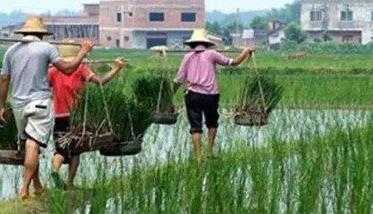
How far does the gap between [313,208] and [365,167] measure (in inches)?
33.3

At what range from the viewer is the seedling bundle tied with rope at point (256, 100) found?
34.4 ft

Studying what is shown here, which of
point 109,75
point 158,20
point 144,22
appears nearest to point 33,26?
point 109,75

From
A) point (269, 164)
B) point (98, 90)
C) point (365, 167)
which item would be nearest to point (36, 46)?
point (98, 90)

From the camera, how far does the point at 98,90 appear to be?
7.82m

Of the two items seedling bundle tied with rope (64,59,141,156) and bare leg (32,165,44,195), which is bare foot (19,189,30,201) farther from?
seedling bundle tied with rope (64,59,141,156)

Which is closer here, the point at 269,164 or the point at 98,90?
the point at 269,164

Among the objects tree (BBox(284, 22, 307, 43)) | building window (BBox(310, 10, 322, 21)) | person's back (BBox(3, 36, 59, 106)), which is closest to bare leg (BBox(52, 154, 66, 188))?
person's back (BBox(3, 36, 59, 106))

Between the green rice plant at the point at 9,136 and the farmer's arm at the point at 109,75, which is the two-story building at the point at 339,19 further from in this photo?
the farmer's arm at the point at 109,75

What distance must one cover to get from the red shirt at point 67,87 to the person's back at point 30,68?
19.4 inches

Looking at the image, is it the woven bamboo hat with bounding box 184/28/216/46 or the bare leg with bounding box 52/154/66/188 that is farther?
the woven bamboo hat with bounding box 184/28/216/46

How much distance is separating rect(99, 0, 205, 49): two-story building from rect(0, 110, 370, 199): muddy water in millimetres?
49567

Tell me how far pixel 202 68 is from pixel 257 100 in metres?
1.86

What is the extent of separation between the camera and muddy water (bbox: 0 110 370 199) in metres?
7.67

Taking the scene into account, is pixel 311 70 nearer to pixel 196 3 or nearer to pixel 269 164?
pixel 269 164
